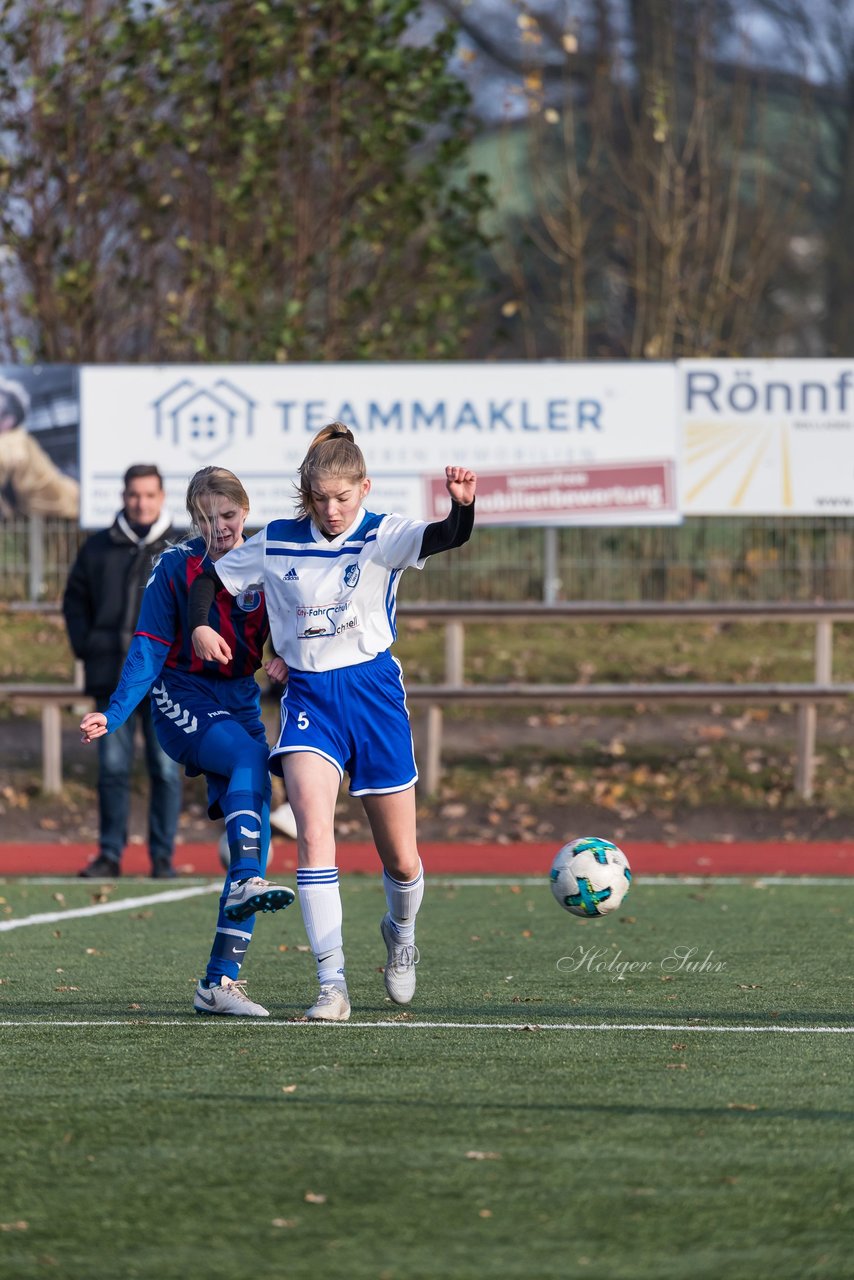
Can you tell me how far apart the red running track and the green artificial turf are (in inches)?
172

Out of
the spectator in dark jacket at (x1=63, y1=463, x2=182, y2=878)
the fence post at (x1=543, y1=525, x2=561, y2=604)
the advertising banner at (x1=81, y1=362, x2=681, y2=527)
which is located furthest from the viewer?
the fence post at (x1=543, y1=525, x2=561, y2=604)

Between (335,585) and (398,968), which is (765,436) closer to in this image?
(398,968)

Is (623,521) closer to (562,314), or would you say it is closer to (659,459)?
(659,459)

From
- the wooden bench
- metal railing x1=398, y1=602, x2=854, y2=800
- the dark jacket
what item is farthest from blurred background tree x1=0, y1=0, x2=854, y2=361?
the dark jacket

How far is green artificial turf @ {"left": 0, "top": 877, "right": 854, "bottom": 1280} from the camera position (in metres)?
3.54

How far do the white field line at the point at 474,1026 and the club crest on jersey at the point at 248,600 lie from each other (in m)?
1.30

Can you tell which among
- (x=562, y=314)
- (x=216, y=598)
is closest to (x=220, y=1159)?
(x=216, y=598)

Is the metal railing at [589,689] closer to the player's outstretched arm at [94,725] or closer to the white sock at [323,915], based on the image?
the player's outstretched arm at [94,725]

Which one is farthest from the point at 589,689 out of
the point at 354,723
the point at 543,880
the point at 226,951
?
the point at 354,723

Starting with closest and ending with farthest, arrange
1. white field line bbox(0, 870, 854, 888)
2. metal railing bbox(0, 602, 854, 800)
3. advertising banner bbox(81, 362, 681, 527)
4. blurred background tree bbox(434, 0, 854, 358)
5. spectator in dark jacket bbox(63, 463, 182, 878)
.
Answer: white field line bbox(0, 870, 854, 888) < spectator in dark jacket bbox(63, 463, 182, 878) < metal railing bbox(0, 602, 854, 800) < advertising banner bbox(81, 362, 681, 527) < blurred background tree bbox(434, 0, 854, 358)

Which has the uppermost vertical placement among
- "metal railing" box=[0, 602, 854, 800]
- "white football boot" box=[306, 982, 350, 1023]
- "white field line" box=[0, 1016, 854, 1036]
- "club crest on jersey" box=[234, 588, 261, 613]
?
"club crest on jersey" box=[234, 588, 261, 613]

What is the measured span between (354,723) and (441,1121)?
1747 millimetres

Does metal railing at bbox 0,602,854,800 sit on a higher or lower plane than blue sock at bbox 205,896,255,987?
higher

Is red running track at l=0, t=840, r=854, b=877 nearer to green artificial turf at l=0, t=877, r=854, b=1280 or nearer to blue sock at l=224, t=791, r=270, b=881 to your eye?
green artificial turf at l=0, t=877, r=854, b=1280
